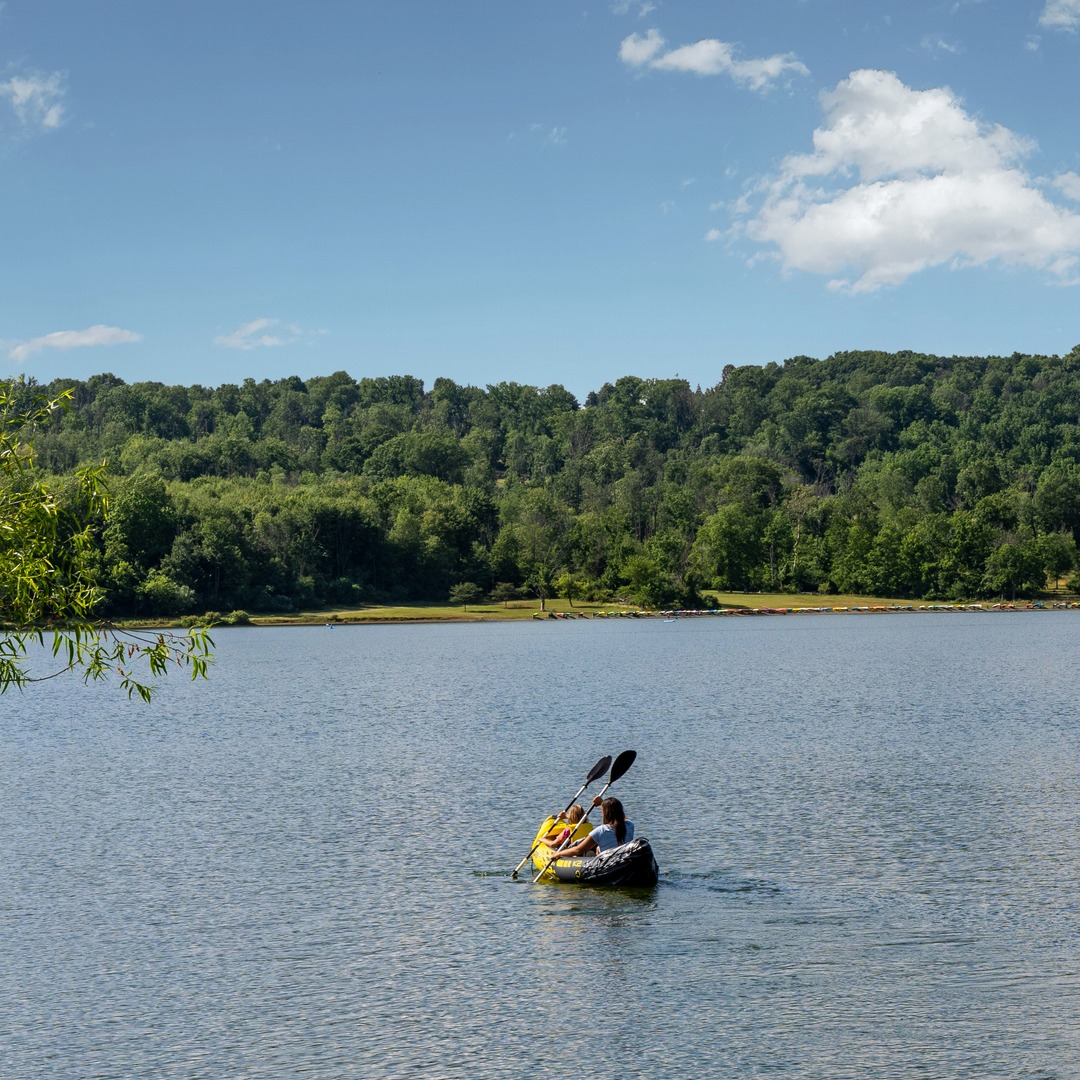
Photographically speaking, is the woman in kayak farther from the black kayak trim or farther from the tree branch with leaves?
the tree branch with leaves

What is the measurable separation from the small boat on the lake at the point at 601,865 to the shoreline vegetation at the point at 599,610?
13602 centimetres

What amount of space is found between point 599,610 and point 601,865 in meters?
158

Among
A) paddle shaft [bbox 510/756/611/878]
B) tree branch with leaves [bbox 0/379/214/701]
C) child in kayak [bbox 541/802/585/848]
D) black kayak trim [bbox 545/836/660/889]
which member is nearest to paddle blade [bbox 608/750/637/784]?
paddle shaft [bbox 510/756/611/878]

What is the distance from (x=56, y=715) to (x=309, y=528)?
349ft

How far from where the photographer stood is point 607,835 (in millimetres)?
31188

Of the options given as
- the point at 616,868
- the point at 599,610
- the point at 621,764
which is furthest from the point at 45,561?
the point at 599,610

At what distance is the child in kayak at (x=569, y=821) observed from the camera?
105 feet

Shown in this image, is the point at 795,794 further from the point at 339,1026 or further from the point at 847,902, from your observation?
the point at 339,1026

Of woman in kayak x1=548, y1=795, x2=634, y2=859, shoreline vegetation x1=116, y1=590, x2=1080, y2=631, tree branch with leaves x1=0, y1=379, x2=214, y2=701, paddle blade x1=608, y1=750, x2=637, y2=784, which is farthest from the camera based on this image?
shoreline vegetation x1=116, y1=590, x2=1080, y2=631

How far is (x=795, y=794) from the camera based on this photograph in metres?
42.0

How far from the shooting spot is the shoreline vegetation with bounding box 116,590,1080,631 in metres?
171

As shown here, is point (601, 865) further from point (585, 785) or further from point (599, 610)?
point (599, 610)

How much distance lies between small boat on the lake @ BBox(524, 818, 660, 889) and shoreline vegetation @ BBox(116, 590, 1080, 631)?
13602 centimetres

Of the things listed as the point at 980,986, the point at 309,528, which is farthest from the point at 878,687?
the point at 309,528
